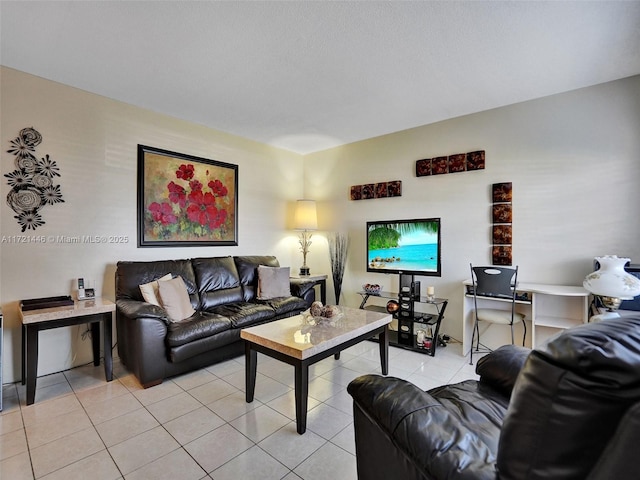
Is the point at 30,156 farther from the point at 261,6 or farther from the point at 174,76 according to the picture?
the point at 261,6

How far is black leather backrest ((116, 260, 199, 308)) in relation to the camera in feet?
9.76

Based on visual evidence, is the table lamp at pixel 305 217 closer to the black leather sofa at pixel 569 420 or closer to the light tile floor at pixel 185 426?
the light tile floor at pixel 185 426

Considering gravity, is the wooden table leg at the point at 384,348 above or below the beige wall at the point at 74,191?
below

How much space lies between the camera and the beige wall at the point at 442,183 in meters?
2.75

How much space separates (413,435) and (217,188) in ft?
12.0

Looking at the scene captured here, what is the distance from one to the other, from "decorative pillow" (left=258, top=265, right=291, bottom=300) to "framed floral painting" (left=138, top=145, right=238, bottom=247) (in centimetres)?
69

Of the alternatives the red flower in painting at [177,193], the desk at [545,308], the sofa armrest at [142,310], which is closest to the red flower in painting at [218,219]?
the red flower in painting at [177,193]

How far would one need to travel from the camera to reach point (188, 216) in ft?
12.3

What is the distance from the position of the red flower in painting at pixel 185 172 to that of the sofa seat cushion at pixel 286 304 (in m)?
1.73

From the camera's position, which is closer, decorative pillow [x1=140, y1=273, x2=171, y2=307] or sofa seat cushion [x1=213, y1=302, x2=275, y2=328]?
decorative pillow [x1=140, y1=273, x2=171, y2=307]

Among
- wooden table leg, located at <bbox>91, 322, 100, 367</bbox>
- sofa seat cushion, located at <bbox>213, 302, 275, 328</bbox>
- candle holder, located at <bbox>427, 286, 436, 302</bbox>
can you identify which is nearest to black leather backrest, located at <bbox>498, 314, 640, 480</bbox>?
sofa seat cushion, located at <bbox>213, 302, 275, 328</bbox>

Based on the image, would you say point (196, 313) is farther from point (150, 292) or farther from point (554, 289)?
point (554, 289)

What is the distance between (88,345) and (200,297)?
42.7 inches

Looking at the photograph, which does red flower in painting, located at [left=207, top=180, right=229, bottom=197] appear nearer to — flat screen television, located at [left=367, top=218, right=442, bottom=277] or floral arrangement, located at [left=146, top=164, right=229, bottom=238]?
floral arrangement, located at [left=146, top=164, right=229, bottom=238]
